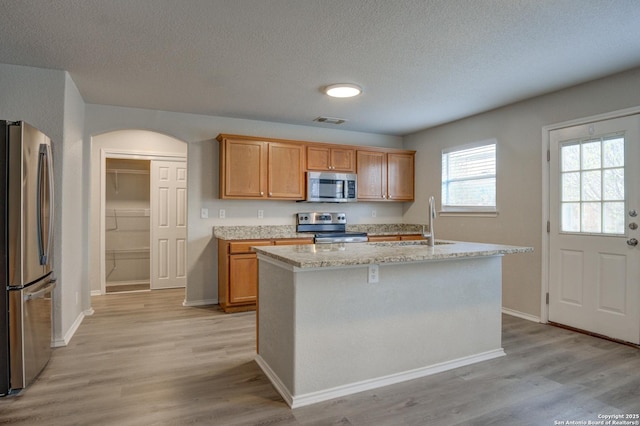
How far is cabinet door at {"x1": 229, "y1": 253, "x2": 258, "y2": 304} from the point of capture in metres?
4.23

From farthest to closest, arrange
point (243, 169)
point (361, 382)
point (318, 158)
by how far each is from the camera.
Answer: point (318, 158) < point (243, 169) < point (361, 382)

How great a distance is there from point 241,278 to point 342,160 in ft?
7.07

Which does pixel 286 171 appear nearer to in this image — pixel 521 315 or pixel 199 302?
pixel 199 302

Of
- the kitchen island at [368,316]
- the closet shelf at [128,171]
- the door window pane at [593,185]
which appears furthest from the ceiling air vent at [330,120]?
the closet shelf at [128,171]

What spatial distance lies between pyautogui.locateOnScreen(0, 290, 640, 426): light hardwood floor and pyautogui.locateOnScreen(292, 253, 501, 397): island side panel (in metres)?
0.15

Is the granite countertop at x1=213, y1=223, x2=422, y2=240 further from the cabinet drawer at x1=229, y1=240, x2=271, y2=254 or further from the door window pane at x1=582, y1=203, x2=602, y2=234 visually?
the door window pane at x1=582, y1=203, x2=602, y2=234

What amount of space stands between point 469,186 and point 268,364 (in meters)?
3.54

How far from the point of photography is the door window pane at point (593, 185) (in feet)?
10.8

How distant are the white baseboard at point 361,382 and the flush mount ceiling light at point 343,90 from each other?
253 centimetres

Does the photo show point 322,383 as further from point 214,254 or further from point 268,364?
point 214,254

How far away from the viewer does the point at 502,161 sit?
4348mm

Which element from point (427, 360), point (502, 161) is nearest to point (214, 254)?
point (427, 360)

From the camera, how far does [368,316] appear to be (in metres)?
2.42

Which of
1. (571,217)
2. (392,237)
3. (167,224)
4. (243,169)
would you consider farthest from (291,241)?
(571,217)
